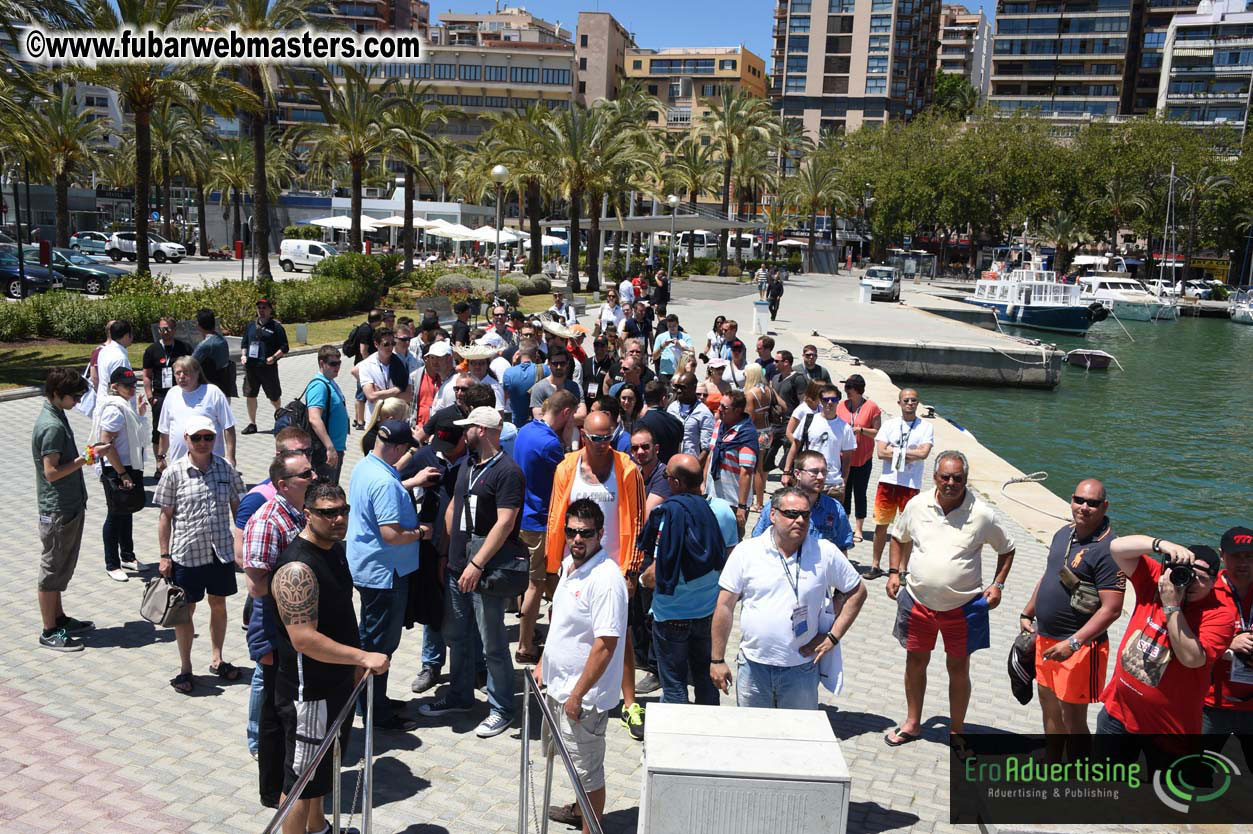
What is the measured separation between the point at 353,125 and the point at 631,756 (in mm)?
35684

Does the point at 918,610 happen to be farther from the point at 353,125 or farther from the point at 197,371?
the point at 353,125

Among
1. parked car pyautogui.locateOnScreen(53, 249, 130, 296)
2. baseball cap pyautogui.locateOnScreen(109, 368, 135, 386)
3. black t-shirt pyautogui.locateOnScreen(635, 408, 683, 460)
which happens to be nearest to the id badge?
black t-shirt pyautogui.locateOnScreen(635, 408, 683, 460)

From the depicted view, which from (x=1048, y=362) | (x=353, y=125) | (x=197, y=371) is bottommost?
(x=1048, y=362)

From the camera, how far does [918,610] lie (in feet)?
20.5

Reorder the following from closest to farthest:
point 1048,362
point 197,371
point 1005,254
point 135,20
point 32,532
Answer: point 197,371 → point 32,532 → point 135,20 → point 1048,362 → point 1005,254

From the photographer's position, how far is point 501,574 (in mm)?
6031

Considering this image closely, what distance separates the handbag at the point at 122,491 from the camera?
8.16 meters

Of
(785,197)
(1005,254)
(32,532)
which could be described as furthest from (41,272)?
(1005,254)

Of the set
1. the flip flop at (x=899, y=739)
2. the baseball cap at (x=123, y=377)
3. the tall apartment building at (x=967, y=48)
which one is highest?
the tall apartment building at (x=967, y=48)

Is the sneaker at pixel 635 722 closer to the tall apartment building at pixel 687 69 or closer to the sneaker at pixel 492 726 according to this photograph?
the sneaker at pixel 492 726

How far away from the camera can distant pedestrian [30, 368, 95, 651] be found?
6.95 meters

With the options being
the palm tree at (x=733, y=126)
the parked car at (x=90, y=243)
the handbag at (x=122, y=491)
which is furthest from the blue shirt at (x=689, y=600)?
the parked car at (x=90, y=243)

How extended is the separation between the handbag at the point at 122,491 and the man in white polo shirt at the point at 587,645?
487 centimetres

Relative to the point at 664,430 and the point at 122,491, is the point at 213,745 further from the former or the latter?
the point at 664,430
